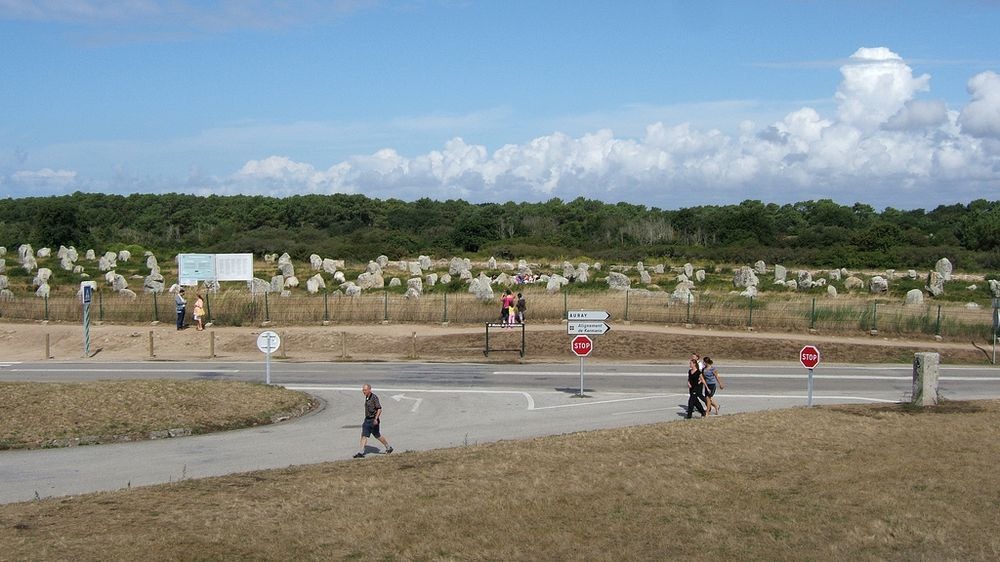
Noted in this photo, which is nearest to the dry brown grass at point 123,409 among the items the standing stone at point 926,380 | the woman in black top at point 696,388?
the woman in black top at point 696,388

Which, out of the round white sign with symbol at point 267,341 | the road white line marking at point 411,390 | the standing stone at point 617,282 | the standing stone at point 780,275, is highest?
the standing stone at point 780,275

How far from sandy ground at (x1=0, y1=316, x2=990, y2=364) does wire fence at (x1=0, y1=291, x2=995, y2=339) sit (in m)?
0.90

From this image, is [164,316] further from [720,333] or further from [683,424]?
[683,424]

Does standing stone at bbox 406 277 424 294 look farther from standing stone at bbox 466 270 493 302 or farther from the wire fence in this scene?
the wire fence

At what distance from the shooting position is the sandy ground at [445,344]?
33.9 m

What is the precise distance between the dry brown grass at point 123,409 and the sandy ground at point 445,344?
11.6m

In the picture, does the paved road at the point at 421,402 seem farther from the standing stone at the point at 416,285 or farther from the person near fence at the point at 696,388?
the standing stone at the point at 416,285

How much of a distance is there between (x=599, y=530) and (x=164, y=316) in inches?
1367

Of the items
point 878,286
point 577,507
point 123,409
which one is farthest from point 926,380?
point 878,286

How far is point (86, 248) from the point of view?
262ft

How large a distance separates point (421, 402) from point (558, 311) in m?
17.1

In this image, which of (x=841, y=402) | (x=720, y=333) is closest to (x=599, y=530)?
(x=841, y=402)

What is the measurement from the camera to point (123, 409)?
19.9 meters

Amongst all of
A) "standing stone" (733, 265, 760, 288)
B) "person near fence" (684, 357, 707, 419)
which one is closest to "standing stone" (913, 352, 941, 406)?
"person near fence" (684, 357, 707, 419)
